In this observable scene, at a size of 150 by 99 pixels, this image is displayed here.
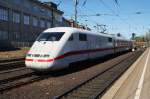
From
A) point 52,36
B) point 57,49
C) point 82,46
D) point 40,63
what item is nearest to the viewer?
point 40,63

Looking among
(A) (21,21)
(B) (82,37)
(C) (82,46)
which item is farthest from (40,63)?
(A) (21,21)

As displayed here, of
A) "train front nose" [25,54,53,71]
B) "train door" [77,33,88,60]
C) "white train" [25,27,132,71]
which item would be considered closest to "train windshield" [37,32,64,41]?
"white train" [25,27,132,71]

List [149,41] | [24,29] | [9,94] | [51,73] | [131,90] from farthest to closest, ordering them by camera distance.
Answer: [149,41] → [24,29] → [51,73] → [131,90] → [9,94]

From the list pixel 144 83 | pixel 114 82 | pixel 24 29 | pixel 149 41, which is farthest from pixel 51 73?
pixel 149 41

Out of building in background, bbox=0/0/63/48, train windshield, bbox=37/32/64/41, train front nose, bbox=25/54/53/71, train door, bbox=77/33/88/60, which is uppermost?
building in background, bbox=0/0/63/48

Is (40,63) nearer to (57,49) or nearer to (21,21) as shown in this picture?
(57,49)

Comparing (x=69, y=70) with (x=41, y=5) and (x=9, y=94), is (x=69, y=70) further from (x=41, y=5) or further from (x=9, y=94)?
(x=41, y=5)

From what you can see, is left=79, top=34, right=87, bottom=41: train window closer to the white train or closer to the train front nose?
the white train

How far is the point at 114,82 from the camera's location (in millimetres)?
15812

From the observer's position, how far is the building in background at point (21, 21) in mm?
55253

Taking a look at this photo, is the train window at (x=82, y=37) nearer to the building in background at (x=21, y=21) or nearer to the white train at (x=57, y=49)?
the white train at (x=57, y=49)

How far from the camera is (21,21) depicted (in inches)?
2435

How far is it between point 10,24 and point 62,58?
Result: 138 ft

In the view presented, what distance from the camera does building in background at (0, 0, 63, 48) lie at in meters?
55.3
